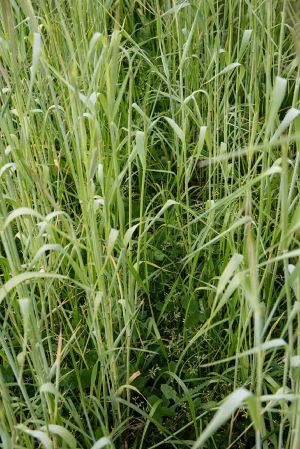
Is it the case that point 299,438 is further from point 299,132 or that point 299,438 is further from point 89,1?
point 89,1

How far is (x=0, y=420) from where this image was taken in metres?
0.82

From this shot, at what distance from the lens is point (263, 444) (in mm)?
975

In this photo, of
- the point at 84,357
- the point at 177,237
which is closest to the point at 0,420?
the point at 84,357

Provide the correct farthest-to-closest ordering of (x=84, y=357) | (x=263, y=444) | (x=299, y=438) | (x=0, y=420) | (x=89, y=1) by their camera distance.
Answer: (x=89, y=1) → (x=84, y=357) → (x=263, y=444) → (x=0, y=420) → (x=299, y=438)

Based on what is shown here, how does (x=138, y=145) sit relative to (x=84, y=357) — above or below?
above

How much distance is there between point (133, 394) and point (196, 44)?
0.86 metres

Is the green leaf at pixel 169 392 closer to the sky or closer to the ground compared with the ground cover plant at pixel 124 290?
closer to the ground

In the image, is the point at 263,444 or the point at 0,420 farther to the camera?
the point at 263,444

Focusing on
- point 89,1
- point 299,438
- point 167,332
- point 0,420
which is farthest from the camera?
point 89,1

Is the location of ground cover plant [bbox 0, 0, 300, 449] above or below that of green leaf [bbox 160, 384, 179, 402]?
above

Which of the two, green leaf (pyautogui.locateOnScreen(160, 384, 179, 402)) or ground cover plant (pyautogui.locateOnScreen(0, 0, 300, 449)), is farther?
green leaf (pyautogui.locateOnScreen(160, 384, 179, 402))

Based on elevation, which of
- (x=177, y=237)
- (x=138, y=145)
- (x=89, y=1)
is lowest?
(x=177, y=237)

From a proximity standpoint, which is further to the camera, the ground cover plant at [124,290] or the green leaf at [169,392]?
the green leaf at [169,392]

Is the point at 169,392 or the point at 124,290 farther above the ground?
the point at 124,290
